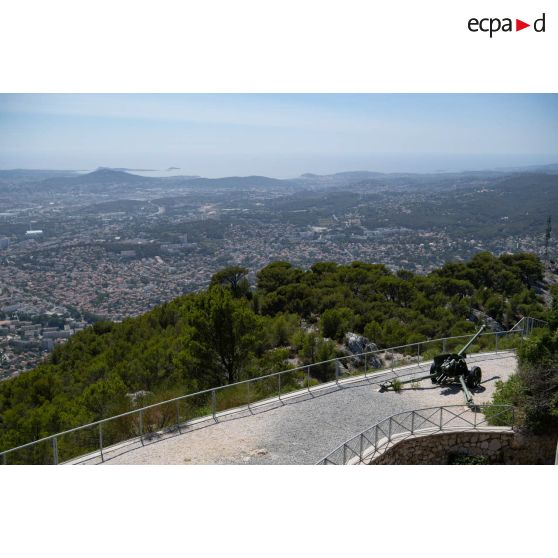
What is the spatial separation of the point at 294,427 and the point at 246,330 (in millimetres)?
2998

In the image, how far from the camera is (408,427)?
8.40 metres

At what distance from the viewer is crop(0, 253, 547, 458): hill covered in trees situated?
1080 cm

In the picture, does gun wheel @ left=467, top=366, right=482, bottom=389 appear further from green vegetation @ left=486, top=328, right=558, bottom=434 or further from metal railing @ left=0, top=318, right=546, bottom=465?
metal railing @ left=0, top=318, right=546, bottom=465

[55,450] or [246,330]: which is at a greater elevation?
[246,330]

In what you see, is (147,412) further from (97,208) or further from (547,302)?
(97,208)

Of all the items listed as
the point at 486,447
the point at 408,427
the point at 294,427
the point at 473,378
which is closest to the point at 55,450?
the point at 294,427

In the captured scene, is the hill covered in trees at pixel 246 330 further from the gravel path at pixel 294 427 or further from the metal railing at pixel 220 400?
the gravel path at pixel 294 427

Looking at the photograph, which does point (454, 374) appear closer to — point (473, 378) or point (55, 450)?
point (473, 378)

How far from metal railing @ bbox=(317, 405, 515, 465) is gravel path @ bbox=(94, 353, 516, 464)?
0.32m

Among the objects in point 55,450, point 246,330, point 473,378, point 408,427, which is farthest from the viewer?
point 246,330

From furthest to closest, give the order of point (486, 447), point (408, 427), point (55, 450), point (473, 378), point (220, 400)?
point (473, 378) → point (220, 400) → point (408, 427) → point (486, 447) → point (55, 450)

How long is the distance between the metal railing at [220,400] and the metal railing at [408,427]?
67.4 inches

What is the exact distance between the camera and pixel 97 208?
6875 cm

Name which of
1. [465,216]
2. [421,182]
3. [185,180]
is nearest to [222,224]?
[465,216]
